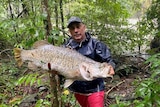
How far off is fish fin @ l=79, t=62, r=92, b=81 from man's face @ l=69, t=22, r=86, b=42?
0.63m

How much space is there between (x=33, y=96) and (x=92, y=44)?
3054mm

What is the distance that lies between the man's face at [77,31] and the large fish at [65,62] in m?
0.47

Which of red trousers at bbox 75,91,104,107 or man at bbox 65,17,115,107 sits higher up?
man at bbox 65,17,115,107

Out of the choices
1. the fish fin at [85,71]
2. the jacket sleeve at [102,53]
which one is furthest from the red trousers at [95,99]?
the fish fin at [85,71]

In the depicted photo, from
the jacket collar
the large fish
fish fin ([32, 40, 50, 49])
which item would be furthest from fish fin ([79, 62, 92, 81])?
the jacket collar

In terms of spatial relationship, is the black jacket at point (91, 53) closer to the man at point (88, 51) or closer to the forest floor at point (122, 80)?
the man at point (88, 51)

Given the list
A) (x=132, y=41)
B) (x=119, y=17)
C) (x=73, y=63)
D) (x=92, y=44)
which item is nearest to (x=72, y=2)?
(x=119, y=17)

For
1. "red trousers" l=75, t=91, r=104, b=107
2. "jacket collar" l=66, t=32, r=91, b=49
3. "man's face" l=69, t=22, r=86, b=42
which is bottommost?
"red trousers" l=75, t=91, r=104, b=107

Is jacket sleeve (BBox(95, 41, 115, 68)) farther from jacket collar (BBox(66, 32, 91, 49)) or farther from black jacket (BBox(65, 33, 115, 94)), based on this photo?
jacket collar (BBox(66, 32, 91, 49))

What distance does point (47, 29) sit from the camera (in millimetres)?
3037

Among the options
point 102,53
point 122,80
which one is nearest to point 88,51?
point 102,53

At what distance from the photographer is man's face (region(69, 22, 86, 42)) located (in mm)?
3234

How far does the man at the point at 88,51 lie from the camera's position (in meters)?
3.21

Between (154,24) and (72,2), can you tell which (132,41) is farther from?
(72,2)
